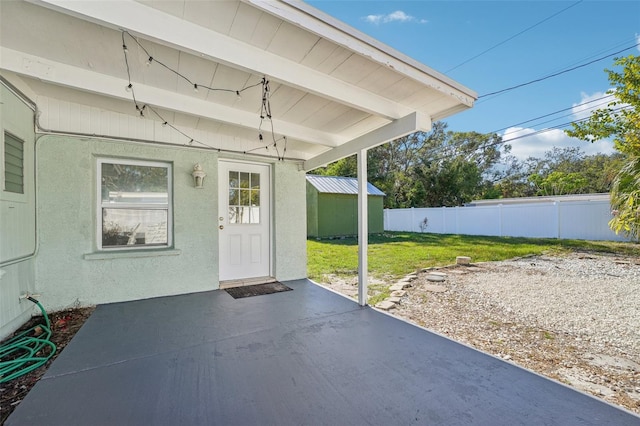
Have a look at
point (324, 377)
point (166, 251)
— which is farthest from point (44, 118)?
point (324, 377)

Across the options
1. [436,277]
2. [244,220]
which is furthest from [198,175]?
[436,277]

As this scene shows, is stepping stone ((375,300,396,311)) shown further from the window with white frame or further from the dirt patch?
A: the dirt patch

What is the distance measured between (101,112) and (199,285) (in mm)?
2810

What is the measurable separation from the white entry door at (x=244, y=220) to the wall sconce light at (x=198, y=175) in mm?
450

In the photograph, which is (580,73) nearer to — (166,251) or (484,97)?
(484,97)

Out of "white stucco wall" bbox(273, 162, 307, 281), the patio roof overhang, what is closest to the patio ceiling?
the patio roof overhang

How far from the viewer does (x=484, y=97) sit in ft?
38.6

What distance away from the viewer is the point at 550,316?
352 cm

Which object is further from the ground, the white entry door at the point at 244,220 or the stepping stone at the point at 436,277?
the white entry door at the point at 244,220

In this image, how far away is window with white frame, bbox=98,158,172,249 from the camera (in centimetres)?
384

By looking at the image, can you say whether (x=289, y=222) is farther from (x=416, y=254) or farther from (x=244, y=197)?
(x=416, y=254)

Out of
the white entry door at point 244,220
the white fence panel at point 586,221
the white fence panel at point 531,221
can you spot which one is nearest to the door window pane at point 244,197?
the white entry door at point 244,220

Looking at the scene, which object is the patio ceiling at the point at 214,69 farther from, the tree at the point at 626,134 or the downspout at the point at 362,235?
the tree at the point at 626,134

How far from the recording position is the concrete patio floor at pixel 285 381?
1.70 metres
